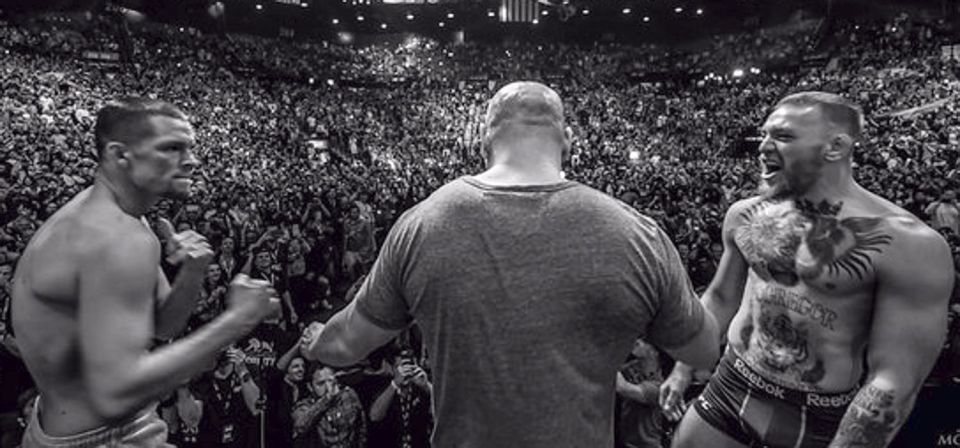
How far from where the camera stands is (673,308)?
1.82 meters

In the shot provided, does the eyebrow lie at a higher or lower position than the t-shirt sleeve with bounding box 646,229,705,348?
higher

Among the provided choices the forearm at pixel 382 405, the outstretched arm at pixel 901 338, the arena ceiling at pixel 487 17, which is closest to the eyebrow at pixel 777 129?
the outstretched arm at pixel 901 338

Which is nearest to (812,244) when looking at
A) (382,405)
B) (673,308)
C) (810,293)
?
(810,293)

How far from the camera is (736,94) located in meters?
33.9

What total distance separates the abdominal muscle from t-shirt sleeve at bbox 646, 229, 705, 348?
1.12 m

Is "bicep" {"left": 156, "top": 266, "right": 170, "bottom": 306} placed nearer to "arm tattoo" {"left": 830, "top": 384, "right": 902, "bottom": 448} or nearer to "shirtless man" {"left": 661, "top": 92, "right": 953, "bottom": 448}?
A: "shirtless man" {"left": 661, "top": 92, "right": 953, "bottom": 448}

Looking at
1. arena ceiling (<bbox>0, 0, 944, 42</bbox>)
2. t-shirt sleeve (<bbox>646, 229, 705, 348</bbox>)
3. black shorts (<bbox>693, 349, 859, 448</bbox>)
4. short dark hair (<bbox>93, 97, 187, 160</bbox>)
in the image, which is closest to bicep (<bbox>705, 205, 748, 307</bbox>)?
black shorts (<bbox>693, 349, 859, 448</bbox>)

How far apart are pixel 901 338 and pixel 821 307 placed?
34 centimetres

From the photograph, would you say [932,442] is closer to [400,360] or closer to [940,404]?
[940,404]

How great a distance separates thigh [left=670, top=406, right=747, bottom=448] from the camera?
9.71 ft

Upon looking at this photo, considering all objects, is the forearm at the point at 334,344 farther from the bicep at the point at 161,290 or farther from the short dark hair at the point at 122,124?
the short dark hair at the point at 122,124

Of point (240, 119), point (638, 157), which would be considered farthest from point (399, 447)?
point (638, 157)

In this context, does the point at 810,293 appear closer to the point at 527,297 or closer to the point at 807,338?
the point at 807,338

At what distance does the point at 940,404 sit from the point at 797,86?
96.8 feet
